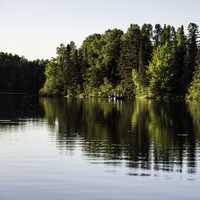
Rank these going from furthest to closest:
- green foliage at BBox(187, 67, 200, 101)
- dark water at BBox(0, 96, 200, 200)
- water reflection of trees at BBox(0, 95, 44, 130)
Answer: green foliage at BBox(187, 67, 200, 101) < water reflection of trees at BBox(0, 95, 44, 130) < dark water at BBox(0, 96, 200, 200)

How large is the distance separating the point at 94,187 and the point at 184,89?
127617 millimetres

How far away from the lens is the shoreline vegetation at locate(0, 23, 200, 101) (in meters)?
151

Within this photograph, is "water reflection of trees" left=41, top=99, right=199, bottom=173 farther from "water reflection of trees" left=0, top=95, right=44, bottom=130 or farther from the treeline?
the treeline

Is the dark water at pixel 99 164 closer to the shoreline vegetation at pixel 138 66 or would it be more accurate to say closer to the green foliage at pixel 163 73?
the shoreline vegetation at pixel 138 66

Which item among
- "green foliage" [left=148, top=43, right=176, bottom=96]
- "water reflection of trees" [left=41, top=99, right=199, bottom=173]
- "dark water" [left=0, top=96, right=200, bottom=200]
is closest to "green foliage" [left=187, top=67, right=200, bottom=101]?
"green foliage" [left=148, top=43, right=176, bottom=96]

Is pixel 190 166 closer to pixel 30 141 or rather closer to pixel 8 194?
pixel 8 194

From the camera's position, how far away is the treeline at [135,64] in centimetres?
→ 15175

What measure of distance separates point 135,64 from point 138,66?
2024 millimetres

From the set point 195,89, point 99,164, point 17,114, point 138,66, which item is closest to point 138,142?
point 99,164

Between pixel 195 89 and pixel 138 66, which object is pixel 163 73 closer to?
pixel 195 89

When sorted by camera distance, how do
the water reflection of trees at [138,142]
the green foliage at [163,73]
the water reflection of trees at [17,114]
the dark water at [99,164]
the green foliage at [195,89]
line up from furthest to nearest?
the green foliage at [163,73]
the green foliage at [195,89]
the water reflection of trees at [17,114]
the water reflection of trees at [138,142]
the dark water at [99,164]

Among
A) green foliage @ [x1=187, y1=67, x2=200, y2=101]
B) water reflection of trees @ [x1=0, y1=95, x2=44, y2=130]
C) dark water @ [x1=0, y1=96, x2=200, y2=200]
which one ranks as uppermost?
green foliage @ [x1=187, y1=67, x2=200, y2=101]

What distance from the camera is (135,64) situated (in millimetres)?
176500

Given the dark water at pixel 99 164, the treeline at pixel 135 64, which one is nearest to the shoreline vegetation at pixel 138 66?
the treeline at pixel 135 64
